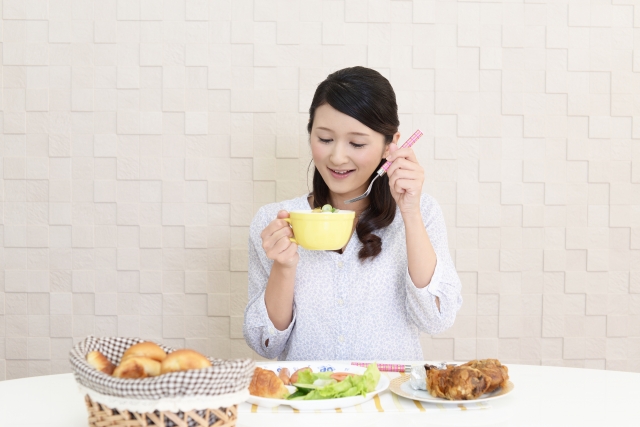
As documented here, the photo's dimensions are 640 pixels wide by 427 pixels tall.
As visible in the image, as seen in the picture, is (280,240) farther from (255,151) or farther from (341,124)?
(255,151)

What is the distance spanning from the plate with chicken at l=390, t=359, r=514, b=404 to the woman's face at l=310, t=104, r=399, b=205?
0.62m

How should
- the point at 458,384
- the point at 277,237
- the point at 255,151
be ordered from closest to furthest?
the point at 458,384 → the point at 277,237 → the point at 255,151

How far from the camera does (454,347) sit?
2.18 m

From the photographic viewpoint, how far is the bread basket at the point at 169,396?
0.80 meters

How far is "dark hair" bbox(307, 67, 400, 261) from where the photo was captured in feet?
5.37

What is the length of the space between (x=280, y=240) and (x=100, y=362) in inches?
24.1

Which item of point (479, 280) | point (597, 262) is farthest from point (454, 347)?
point (597, 262)

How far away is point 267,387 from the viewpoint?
1.12 meters

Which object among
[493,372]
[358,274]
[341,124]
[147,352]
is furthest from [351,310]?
[147,352]

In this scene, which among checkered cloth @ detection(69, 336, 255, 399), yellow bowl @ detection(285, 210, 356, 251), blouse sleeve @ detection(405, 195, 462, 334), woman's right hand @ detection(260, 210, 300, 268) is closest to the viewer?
checkered cloth @ detection(69, 336, 255, 399)

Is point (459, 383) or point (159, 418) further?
point (459, 383)

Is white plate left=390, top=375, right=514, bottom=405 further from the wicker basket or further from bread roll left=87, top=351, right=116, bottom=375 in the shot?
bread roll left=87, top=351, right=116, bottom=375

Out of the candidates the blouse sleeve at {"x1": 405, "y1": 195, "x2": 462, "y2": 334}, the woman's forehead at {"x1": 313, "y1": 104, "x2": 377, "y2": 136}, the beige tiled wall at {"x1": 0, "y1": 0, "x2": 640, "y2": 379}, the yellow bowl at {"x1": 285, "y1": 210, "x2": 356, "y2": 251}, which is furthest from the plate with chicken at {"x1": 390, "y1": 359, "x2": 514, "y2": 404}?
the beige tiled wall at {"x1": 0, "y1": 0, "x2": 640, "y2": 379}

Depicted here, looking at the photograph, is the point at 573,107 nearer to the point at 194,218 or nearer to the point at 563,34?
the point at 563,34
